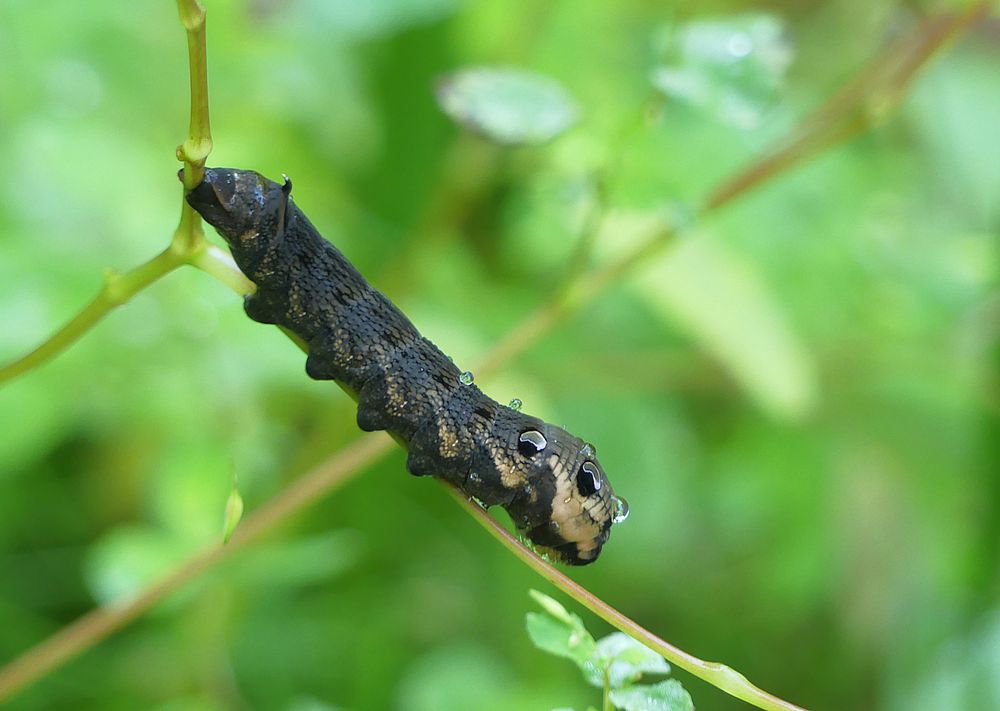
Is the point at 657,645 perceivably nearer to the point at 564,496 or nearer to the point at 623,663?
the point at 623,663

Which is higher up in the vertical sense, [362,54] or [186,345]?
[362,54]

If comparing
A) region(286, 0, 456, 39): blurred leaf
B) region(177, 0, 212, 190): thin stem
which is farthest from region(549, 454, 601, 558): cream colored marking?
region(286, 0, 456, 39): blurred leaf

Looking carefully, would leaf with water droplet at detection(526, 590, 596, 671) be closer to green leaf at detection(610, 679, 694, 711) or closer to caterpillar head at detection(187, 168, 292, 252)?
green leaf at detection(610, 679, 694, 711)

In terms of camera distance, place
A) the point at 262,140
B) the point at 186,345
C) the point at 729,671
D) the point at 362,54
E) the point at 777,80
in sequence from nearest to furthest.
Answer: the point at 729,671 → the point at 777,80 → the point at 186,345 → the point at 262,140 → the point at 362,54

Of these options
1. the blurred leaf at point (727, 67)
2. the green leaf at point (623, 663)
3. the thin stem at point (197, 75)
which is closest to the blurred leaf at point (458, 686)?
the green leaf at point (623, 663)

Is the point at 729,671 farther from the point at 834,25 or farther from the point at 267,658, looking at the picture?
the point at 834,25

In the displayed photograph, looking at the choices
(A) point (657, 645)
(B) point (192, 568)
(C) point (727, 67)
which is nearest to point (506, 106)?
(C) point (727, 67)

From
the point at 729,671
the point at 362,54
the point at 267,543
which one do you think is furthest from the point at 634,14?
the point at 729,671
